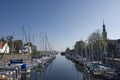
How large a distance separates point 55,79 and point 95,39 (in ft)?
198

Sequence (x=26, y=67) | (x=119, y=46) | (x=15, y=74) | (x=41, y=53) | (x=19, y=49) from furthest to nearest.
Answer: (x=19, y=49), (x=41, y=53), (x=119, y=46), (x=26, y=67), (x=15, y=74)

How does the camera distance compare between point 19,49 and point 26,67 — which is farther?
point 19,49

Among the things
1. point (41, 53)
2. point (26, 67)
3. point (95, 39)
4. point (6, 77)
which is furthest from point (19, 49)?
point (6, 77)

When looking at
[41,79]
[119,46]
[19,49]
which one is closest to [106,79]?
[41,79]

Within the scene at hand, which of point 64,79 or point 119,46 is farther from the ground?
point 119,46

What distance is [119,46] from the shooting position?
375 ft

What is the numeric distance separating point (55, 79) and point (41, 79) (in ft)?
12.1

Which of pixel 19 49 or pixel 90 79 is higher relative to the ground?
pixel 19 49

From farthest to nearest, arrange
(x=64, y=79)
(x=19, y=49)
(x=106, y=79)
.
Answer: (x=19, y=49) → (x=64, y=79) → (x=106, y=79)

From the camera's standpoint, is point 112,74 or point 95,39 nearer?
point 112,74

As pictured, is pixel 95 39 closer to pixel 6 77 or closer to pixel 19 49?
pixel 19 49

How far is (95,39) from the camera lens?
353 ft

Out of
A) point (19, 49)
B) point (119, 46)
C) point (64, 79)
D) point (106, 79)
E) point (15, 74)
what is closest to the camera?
point (15, 74)

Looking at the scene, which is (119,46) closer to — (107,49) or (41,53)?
(107,49)
